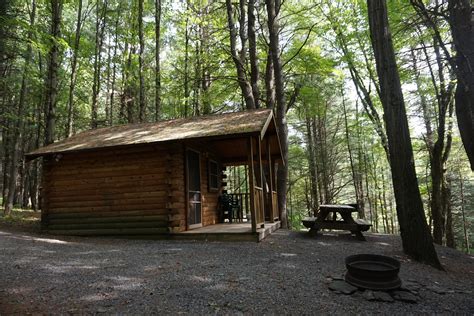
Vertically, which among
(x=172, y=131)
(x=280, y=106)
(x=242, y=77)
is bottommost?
(x=172, y=131)

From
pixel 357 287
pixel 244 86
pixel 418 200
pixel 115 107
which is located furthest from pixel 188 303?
pixel 115 107

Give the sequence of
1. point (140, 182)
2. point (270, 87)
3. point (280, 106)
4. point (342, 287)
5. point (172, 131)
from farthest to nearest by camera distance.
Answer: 1. point (270, 87)
2. point (280, 106)
3. point (172, 131)
4. point (140, 182)
5. point (342, 287)

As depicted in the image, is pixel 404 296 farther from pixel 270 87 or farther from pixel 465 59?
pixel 270 87

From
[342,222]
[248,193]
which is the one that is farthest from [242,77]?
[342,222]

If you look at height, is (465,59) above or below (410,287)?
above

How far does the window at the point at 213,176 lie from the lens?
34.4ft

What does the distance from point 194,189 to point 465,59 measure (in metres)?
7.24

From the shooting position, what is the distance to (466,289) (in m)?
4.33

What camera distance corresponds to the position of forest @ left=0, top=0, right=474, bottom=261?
608 centimetres

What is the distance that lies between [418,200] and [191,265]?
4342 mm

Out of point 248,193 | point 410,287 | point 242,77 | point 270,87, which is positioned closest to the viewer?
point 410,287

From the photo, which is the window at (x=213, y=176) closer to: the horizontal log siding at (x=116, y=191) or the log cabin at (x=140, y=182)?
the log cabin at (x=140, y=182)

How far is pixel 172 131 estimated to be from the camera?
833 cm

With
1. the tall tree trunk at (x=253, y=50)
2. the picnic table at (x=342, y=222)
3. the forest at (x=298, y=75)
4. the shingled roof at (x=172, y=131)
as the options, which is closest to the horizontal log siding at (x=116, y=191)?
the shingled roof at (x=172, y=131)
